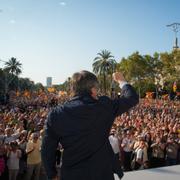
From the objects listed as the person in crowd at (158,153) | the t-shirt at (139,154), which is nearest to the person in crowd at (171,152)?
the person in crowd at (158,153)

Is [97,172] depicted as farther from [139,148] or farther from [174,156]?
[174,156]

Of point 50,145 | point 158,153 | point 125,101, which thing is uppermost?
point 125,101

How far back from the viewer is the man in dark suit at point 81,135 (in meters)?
Result: 2.30

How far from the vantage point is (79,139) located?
2.30 metres

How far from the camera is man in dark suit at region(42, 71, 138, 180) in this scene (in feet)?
7.54

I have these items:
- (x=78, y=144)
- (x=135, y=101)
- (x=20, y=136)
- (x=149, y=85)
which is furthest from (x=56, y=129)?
(x=149, y=85)

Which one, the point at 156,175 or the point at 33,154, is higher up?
the point at 156,175

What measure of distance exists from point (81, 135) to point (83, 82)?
0.39 metres

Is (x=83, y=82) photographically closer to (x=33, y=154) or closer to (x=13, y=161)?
(x=13, y=161)

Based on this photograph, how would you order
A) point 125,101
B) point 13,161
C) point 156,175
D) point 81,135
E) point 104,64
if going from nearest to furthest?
1. point 81,135
2. point 125,101
3. point 156,175
4. point 13,161
5. point 104,64

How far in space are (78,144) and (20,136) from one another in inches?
314

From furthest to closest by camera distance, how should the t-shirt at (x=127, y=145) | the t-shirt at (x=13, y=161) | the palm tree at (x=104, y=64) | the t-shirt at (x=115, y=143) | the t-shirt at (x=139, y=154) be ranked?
the palm tree at (x=104, y=64)
the t-shirt at (x=127, y=145)
the t-shirt at (x=115, y=143)
the t-shirt at (x=139, y=154)
the t-shirt at (x=13, y=161)

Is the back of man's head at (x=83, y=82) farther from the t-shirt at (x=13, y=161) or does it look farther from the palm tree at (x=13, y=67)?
the palm tree at (x=13, y=67)

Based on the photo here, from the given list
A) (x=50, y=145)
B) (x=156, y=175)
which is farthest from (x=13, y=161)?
(x=50, y=145)
